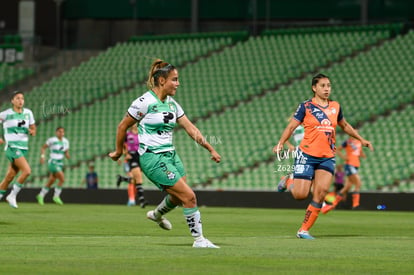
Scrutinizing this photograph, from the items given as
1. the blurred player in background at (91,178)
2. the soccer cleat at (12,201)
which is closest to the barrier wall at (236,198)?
the blurred player in background at (91,178)

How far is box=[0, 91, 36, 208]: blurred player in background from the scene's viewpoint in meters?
21.4

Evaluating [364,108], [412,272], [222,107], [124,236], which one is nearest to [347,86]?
[364,108]

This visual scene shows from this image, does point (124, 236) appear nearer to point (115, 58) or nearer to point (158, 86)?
point (158, 86)

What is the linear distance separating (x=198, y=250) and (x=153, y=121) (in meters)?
1.79

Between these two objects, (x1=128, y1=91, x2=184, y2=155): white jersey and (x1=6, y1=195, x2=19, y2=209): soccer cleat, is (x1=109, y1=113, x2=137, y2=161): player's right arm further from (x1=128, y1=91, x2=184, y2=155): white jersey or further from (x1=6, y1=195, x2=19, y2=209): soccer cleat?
(x1=6, y1=195, x2=19, y2=209): soccer cleat

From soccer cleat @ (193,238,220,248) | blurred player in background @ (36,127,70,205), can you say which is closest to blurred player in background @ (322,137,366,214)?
blurred player in background @ (36,127,70,205)

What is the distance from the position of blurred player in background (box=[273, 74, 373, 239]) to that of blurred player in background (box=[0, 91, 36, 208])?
8.04 metres

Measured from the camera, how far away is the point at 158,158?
12.6 metres

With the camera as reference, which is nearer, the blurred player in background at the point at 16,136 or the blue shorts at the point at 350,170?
the blurred player in background at the point at 16,136

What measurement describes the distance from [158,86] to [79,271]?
3.87 metres

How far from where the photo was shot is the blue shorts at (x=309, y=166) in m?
15.0

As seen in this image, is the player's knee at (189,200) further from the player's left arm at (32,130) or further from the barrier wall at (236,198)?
the barrier wall at (236,198)

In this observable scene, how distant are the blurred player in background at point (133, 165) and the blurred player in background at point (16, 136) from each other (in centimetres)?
488

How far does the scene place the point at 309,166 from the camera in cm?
1507
